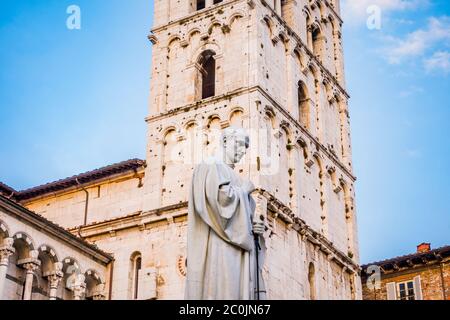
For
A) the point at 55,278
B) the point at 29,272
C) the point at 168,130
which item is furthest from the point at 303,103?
the point at 29,272

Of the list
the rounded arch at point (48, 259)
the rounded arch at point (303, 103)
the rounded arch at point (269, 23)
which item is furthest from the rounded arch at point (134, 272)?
the rounded arch at point (269, 23)

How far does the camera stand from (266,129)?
2597cm

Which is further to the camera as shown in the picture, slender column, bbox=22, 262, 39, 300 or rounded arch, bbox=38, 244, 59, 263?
rounded arch, bbox=38, 244, 59, 263

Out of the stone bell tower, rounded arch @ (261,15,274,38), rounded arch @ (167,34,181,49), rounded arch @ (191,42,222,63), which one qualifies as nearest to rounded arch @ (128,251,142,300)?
the stone bell tower

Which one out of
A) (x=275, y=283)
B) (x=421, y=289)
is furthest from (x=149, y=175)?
(x=421, y=289)

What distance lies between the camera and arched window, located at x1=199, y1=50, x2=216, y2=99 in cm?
2803

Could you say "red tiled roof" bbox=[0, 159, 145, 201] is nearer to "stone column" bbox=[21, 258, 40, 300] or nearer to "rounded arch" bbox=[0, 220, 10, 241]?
"stone column" bbox=[21, 258, 40, 300]

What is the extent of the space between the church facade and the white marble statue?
14.4m

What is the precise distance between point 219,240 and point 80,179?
753 inches

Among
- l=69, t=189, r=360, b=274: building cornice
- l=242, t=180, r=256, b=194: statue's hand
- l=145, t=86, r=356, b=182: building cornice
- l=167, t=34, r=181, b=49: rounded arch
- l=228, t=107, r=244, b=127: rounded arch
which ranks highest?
l=167, t=34, r=181, b=49: rounded arch

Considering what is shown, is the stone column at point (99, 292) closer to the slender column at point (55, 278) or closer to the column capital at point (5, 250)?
the slender column at point (55, 278)

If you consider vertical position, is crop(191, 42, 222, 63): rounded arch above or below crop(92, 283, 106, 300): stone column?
above
